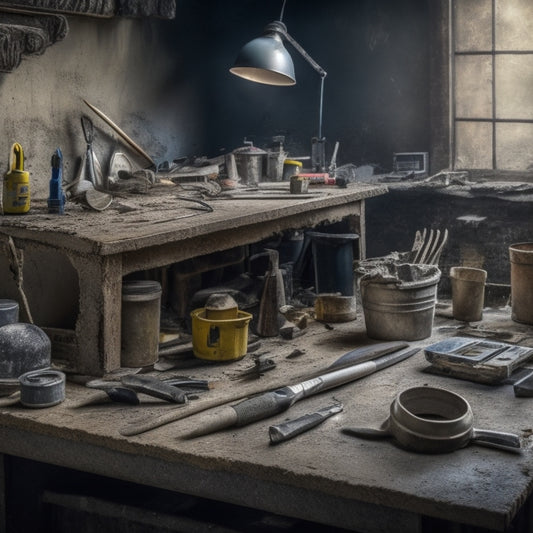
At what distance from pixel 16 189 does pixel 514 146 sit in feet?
13.6

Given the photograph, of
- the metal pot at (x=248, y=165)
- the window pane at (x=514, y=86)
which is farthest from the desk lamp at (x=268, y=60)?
the window pane at (x=514, y=86)

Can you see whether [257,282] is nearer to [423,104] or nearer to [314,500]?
[314,500]

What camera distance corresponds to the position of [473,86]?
683 centimetres

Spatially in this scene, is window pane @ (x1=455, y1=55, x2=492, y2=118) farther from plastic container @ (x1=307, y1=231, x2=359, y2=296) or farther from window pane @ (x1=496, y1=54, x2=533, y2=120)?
plastic container @ (x1=307, y1=231, x2=359, y2=296)

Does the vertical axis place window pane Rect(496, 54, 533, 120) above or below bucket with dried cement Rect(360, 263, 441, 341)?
above

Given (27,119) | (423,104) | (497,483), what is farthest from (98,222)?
(423,104)

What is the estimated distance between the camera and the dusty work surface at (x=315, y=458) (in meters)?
2.61

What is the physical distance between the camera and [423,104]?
698 centimetres

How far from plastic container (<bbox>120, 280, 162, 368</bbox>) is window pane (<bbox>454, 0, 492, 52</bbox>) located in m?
4.10

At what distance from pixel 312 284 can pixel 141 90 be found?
2.02 m

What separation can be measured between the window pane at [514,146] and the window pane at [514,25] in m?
0.63

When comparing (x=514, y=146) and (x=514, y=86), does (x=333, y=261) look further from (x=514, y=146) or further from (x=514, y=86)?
(x=514, y=86)

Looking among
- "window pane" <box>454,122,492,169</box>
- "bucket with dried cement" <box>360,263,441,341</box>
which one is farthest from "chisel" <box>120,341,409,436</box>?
"window pane" <box>454,122,492,169</box>

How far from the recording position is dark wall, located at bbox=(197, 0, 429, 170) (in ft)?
22.9
